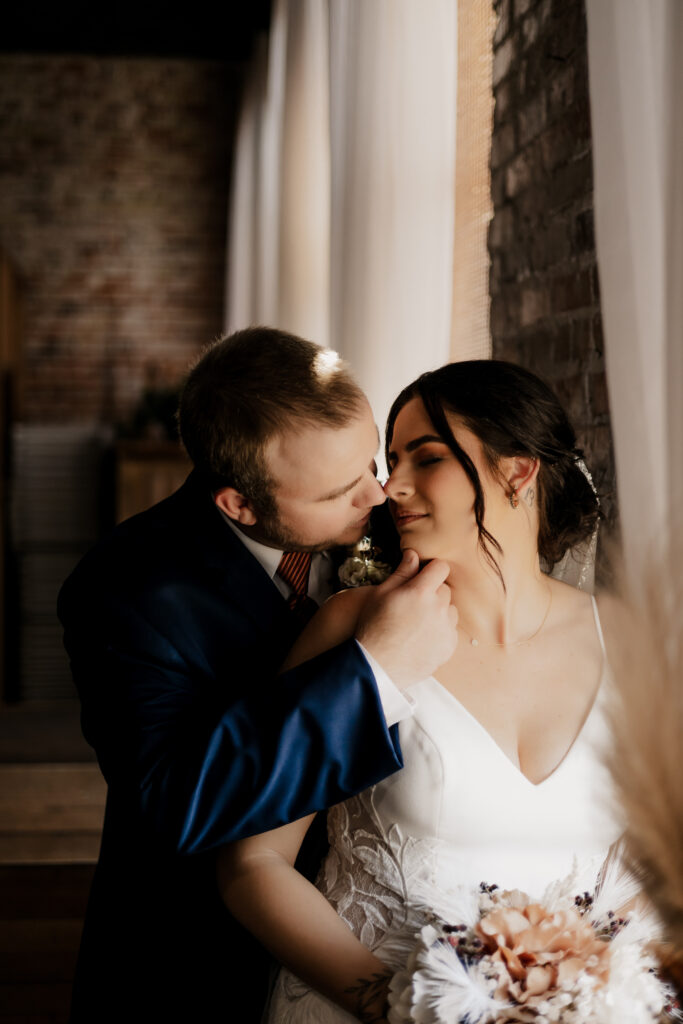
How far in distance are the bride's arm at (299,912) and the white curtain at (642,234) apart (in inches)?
18.4

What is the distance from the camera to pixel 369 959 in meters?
1.23

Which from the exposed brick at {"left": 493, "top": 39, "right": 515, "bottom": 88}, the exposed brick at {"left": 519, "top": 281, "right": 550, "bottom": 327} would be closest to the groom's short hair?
the exposed brick at {"left": 519, "top": 281, "right": 550, "bottom": 327}

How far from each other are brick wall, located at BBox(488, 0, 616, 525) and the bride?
1.03 ft

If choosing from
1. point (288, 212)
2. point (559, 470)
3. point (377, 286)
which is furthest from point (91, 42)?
point (559, 470)

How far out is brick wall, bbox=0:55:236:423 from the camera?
6.31 m

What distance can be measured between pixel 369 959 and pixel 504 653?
1.51ft

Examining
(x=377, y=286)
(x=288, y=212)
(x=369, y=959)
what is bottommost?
(x=369, y=959)

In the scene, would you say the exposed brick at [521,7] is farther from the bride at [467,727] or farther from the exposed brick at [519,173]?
the bride at [467,727]

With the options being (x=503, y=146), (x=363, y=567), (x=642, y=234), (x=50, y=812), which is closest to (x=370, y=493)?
(x=363, y=567)

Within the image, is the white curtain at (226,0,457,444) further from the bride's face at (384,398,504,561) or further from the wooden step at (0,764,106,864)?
the wooden step at (0,764,106,864)

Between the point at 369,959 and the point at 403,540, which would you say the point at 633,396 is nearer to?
the point at 403,540

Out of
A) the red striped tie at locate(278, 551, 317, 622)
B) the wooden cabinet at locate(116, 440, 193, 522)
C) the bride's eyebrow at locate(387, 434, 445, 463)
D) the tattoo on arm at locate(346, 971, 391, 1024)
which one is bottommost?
the tattoo on arm at locate(346, 971, 391, 1024)

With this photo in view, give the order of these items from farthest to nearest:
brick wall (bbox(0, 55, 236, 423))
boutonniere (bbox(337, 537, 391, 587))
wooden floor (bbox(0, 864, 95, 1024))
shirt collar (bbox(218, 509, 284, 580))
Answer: brick wall (bbox(0, 55, 236, 423)) < wooden floor (bbox(0, 864, 95, 1024)) < shirt collar (bbox(218, 509, 284, 580)) < boutonniere (bbox(337, 537, 391, 587))

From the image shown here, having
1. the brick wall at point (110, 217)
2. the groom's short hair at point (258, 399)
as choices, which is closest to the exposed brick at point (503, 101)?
the groom's short hair at point (258, 399)
